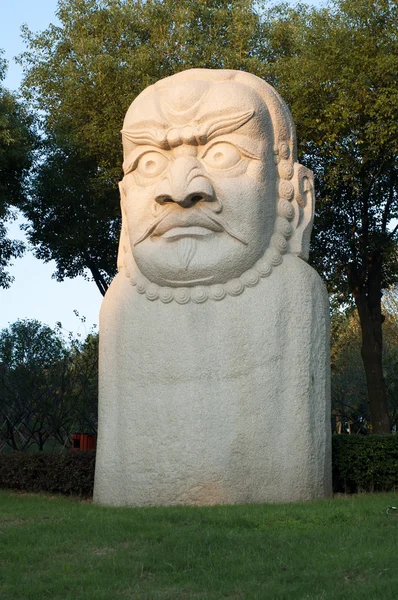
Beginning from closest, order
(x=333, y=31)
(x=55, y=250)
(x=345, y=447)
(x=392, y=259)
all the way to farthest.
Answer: (x=345, y=447)
(x=333, y=31)
(x=392, y=259)
(x=55, y=250)

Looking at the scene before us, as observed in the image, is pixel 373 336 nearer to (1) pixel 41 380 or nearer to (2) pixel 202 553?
(1) pixel 41 380

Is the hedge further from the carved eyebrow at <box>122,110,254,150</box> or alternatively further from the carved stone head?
the carved eyebrow at <box>122,110,254,150</box>

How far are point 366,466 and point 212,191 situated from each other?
4121 mm

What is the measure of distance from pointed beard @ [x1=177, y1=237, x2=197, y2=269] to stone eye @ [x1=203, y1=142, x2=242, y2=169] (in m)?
0.89

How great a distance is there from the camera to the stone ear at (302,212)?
31.0 feet

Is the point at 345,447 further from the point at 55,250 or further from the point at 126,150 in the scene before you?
the point at 55,250

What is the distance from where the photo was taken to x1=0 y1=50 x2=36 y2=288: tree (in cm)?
1602

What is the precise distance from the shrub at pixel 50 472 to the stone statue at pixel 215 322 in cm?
122

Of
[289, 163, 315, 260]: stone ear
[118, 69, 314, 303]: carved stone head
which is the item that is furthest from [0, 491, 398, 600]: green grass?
[289, 163, 315, 260]: stone ear

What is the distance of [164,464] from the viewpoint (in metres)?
8.97

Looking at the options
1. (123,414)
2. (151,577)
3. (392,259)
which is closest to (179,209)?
(123,414)

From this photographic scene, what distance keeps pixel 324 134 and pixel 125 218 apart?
6.80m

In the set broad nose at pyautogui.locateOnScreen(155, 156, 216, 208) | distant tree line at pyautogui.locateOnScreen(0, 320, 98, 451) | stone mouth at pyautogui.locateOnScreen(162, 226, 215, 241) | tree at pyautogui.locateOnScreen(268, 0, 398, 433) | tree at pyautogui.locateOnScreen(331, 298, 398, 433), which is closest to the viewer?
broad nose at pyautogui.locateOnScreen(155, 156, 216, 208)

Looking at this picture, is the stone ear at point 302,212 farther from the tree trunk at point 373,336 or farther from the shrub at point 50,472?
the tree trunk at point 373,336
